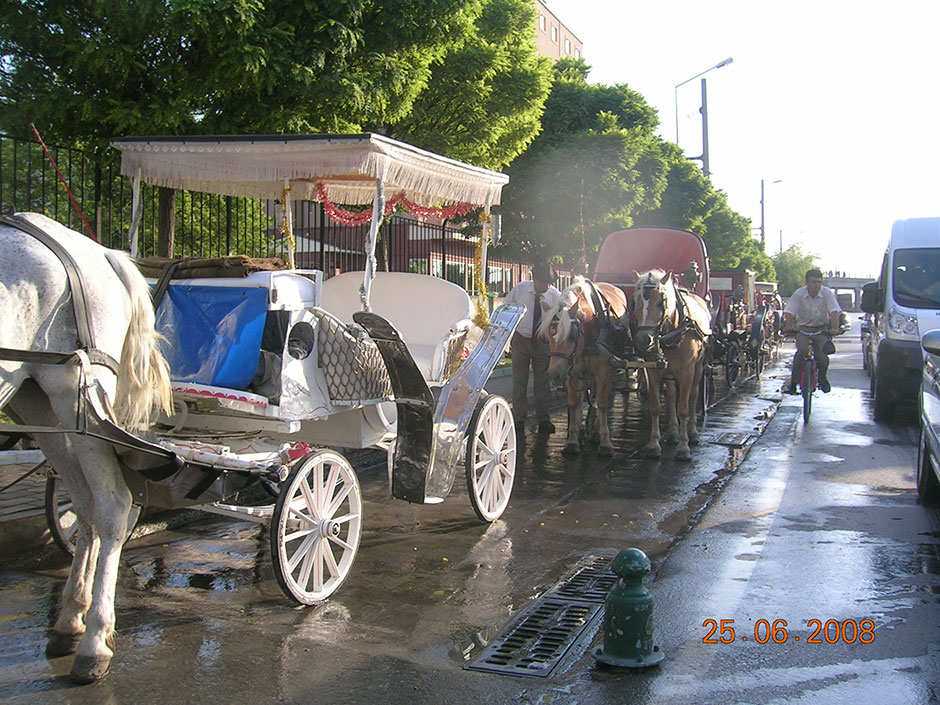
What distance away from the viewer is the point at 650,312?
9172mm

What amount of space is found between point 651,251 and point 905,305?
13.0ft

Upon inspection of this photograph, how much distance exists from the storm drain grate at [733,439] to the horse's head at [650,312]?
6.26 ft

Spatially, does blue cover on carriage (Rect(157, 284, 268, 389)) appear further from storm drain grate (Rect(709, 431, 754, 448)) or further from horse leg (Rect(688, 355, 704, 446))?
storm drain grate (Rect(709, 431, 754, 448))

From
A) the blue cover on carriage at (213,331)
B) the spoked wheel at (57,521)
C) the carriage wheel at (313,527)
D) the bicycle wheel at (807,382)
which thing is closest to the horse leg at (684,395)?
the bicycle wheel at (807,382)

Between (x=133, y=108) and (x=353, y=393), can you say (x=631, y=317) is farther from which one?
(x=133, y=108)

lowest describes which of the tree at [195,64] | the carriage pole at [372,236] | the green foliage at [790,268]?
the carriage pole at [372,236]

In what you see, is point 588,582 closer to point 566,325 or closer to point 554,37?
point 566,325

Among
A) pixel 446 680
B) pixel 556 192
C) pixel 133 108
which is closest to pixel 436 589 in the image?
pixel 446 680

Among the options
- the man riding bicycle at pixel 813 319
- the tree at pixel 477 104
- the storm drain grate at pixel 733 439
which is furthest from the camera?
the tree at pixel 477 104

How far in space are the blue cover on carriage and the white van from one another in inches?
378

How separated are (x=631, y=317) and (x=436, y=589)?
Answer: 508cm

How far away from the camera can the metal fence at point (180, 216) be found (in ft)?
30.6
